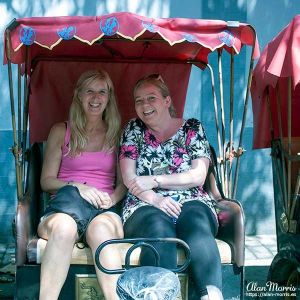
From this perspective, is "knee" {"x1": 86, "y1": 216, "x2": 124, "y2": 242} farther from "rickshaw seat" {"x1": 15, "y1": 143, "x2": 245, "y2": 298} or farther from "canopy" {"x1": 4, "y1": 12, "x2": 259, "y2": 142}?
"canopy" {"x1": 4, "y1": 12, "x2": 259, "y2": 142}

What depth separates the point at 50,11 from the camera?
6.25 m

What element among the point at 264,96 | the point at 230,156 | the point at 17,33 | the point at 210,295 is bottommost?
the point at 210,295

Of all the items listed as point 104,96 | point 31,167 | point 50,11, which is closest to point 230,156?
point 104,96

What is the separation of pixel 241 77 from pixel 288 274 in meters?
2.85

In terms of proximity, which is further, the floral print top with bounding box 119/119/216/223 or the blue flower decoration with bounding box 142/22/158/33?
the floral print top with bounding box 119/119/216/223

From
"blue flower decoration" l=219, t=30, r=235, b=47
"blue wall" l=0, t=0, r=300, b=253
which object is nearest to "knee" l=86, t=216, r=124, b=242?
"blue flower decoration" l=219, t=30, r=235, b=47

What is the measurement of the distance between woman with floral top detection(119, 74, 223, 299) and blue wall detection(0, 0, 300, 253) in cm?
235

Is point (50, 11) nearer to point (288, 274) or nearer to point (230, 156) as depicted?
point (230, 156)

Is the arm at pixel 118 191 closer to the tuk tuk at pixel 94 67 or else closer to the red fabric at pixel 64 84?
the tuk tuk at pixel 94 67

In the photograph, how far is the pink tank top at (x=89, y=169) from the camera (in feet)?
13.3

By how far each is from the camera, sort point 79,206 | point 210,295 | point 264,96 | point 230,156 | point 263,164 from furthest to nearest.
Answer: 1. point 263,164
2. point 264,96
3. point 230,156
4. point 79,206
5. point 210,295

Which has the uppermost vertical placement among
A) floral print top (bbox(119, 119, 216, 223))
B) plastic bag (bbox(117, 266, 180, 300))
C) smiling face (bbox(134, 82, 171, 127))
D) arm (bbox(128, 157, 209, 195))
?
smiling face (bbox(134, 82, 171, 127))

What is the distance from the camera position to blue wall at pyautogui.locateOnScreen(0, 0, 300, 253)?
6.26 meters

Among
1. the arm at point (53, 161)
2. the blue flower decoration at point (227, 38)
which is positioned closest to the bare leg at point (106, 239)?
the arm at point (53, 161)
